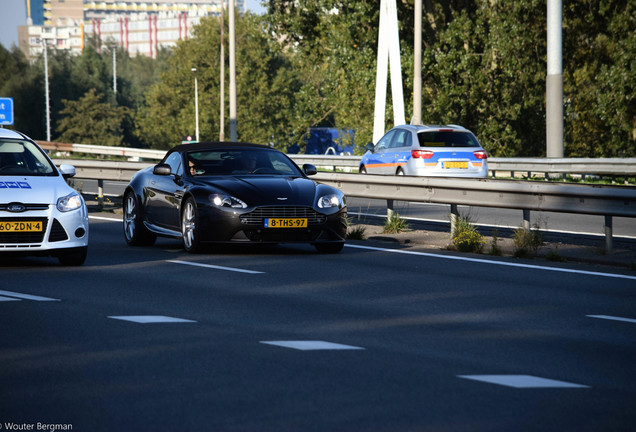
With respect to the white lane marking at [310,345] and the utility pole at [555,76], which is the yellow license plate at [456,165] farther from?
the white lane marking at [310,345]

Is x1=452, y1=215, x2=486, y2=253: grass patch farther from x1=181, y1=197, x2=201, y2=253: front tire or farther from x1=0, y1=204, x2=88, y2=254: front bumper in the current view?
x1=0, y1=204, x2=88, y2=254: front bumper

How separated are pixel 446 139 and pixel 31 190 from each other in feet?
45.3

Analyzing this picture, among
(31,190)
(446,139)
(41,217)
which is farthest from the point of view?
(446,139)

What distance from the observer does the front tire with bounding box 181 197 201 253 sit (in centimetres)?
1353

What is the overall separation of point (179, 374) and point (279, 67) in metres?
99.8

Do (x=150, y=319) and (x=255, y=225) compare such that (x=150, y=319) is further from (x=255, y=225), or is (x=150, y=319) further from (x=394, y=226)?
(x=394, y=226)

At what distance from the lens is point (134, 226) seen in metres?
15.1

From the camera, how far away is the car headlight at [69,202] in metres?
12.0

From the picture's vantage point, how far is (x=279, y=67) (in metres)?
105

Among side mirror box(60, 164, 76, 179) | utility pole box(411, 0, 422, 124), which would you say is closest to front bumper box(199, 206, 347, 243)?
side mirror box(60, 164, 76, 179)

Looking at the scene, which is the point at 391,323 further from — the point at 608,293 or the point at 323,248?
the point at 323,248

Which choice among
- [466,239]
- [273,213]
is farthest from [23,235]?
[466,239]

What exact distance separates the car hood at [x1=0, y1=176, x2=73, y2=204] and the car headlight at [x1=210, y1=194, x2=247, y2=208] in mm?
1852

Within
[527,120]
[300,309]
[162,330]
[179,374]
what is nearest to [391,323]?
[300,309]
